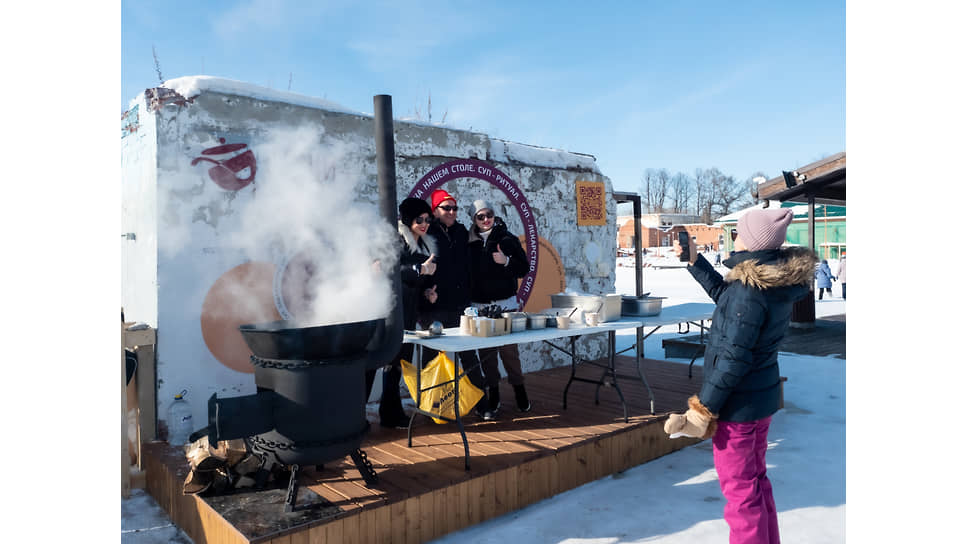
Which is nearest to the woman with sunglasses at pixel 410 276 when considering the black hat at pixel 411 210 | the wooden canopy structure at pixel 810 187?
the black hat at pixel 411 210

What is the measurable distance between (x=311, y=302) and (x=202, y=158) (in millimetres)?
1424

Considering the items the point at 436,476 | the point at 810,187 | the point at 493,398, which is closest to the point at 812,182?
the point at 810,187

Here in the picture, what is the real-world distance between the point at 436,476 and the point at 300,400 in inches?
41.1

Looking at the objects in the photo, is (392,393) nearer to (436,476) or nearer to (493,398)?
(493,398)

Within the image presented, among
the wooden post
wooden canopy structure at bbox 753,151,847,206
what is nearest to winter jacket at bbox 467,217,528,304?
the wooden post

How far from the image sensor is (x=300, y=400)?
2.87 meters

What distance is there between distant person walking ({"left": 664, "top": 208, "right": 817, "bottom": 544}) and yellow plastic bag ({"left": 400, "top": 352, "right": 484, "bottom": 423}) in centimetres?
198

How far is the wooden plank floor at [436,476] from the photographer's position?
2.95 metres

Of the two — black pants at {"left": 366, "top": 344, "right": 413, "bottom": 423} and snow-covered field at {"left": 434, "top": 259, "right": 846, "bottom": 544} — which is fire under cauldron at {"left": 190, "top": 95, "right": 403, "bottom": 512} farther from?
black pants at {"left": 366, "top": 344, "right": 413, "bottom": 423}

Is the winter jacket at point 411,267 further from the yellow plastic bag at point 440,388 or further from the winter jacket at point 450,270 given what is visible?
the yellow plastic bag at point 440,388

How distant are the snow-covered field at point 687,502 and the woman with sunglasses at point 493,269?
1.13m

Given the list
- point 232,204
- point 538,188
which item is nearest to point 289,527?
point 232,204

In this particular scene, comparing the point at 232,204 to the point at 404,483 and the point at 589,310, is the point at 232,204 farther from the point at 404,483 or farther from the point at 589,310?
the point at 589,310

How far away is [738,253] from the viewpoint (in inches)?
104
